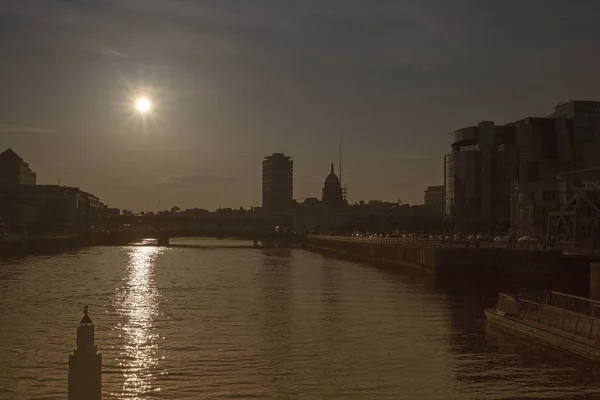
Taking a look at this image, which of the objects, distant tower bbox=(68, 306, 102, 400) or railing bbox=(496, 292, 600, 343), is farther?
railing bbox=(496, 292, 600, 343)

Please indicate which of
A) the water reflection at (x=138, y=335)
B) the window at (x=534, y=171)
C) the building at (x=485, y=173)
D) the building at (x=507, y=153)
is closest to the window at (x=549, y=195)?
the window at (x=534, y=171)

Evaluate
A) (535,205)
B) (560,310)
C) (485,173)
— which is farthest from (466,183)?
(560,310)

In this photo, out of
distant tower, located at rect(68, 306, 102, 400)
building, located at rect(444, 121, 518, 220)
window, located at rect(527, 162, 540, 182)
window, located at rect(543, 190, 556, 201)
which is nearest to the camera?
distant tower, located at rect(68, 306, 102, 400)

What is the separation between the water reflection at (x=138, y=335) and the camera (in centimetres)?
→ 2630

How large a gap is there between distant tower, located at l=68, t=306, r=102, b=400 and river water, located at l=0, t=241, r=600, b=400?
12382 millimetres

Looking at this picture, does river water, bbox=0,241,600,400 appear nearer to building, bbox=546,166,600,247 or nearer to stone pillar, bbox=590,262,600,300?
stone pillar, bbox=590,262,600,300

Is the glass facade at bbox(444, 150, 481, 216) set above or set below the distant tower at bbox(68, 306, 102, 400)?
above

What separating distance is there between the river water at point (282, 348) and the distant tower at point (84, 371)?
12.4 m

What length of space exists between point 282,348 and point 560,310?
1238 centimetres

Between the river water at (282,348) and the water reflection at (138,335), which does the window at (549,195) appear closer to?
the river water at (282,348)

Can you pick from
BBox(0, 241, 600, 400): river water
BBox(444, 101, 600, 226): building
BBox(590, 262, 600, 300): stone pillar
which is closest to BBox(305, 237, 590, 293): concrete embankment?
BBox(0, 241, 600, 400): river water

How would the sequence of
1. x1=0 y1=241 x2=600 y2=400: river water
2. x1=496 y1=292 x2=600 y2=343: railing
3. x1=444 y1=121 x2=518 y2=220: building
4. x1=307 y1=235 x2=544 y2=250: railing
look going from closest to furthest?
1. x1=0 y1=241 x2=600 y2=400: river water
2. x1=496 y1=292 x2=600 y2=343: railing
3. x1=307 y1=235 x2=544 y2=250: railing
4. x1=444 y1=121 x2=518 y2=220: building

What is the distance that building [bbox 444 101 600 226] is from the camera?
6132 inches

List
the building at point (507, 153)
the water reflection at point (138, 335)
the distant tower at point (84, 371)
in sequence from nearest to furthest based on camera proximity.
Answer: the distant tower at point (84, 371)
the water reflection at point (138, 335)
the building at point (507, 153)
